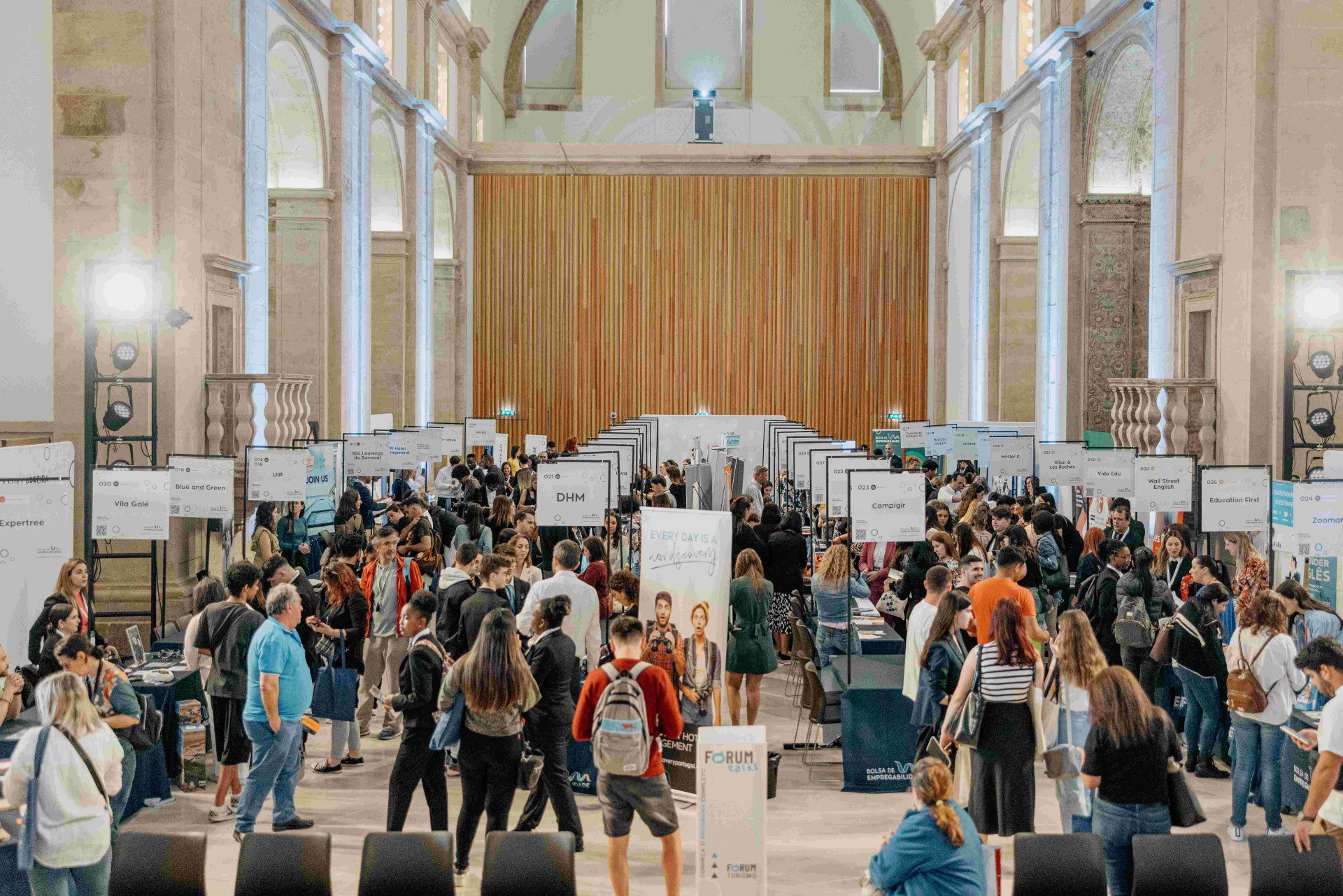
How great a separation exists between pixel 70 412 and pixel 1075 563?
28.0ft

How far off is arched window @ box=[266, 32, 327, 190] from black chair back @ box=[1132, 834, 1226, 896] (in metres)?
14.6

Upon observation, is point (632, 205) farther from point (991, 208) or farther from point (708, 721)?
point (708, 721)

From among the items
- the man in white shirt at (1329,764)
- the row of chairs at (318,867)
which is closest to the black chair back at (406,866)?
the row of chairs at (318,867)

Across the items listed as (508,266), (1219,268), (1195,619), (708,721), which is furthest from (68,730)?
(508,266)

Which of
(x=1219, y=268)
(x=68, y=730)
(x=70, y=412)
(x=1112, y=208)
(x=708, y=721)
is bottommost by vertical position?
(x=708, y=721)

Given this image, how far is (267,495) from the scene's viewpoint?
1080 centimetres

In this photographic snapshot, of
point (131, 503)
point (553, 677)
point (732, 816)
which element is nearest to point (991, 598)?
point (553, 677)

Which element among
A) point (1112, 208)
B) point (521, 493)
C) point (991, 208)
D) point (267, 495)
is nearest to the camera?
point (267, 495)

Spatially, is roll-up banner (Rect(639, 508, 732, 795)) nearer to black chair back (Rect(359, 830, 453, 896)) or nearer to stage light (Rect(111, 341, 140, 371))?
black chair back (Rect(359, 830, 453, 896))

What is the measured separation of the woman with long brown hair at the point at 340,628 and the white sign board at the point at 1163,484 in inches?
242

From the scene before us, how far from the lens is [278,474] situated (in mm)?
10867

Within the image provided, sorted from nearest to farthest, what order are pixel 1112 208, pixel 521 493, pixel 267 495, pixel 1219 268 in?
pixel 267 495 < pixel 1219 268 < pixel 521 493 < pixel 1112 208

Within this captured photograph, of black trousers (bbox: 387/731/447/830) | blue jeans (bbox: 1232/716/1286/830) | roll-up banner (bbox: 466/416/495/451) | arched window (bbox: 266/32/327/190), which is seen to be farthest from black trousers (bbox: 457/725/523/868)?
roll-up banner (bbox: 466/416/495/451)

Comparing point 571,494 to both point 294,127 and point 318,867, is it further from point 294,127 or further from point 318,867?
point 294,127
